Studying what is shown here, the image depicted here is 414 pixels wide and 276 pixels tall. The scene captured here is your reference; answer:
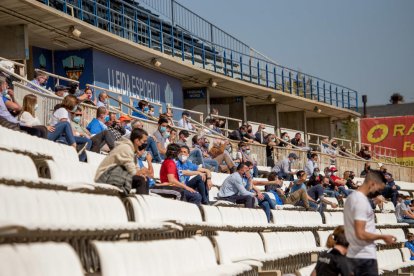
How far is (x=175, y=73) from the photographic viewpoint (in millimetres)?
31562

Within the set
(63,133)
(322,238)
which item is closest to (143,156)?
(63,133)

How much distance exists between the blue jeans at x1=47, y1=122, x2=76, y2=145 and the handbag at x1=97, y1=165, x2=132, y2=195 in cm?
238

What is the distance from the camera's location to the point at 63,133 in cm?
1343

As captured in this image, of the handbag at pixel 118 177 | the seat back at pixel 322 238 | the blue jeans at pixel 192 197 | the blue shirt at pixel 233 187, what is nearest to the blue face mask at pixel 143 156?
the blue shirt at pixel 233 187

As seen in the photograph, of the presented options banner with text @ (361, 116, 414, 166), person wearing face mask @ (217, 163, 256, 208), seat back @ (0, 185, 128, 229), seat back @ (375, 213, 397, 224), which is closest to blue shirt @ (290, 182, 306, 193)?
seat back @ (375, 213, 397, 224)

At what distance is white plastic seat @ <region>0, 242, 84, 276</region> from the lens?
5.18 metres

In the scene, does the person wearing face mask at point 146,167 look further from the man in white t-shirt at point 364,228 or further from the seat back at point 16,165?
the man in white t-shirt at point 364,228

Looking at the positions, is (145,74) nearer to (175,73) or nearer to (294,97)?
(175,73)

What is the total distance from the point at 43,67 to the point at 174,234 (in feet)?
48.4

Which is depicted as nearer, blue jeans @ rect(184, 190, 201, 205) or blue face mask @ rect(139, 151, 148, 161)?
blue jeans @ rect(184, 190, 201, 205)

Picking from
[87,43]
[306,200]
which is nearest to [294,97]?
[87,43]

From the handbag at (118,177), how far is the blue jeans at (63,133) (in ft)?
7.82

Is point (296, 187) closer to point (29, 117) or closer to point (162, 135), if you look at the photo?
point (162, 135)

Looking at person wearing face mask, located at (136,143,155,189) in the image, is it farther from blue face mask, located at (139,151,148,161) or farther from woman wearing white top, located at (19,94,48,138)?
woman wearing white top, located at (19,94,48,138)
